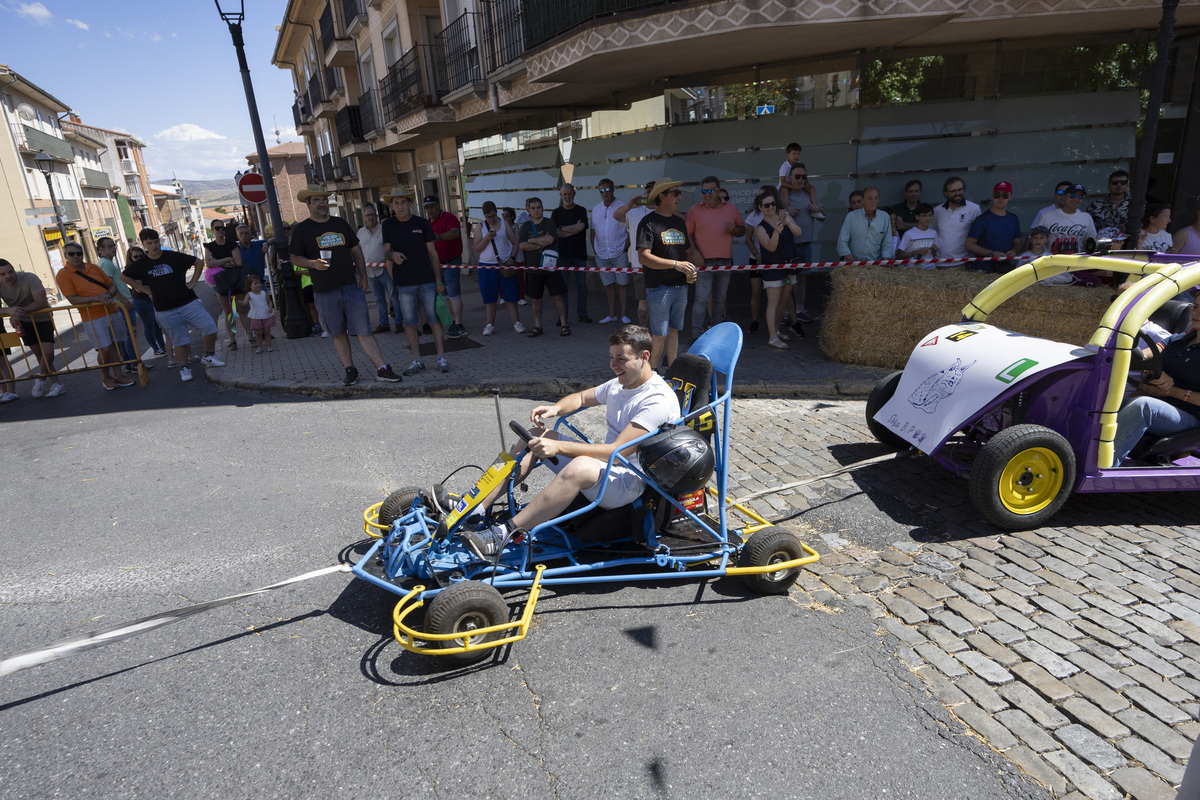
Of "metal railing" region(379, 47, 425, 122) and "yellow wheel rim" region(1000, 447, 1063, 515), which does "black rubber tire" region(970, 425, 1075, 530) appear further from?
"metal railing" region(379, 47, 425, 122)

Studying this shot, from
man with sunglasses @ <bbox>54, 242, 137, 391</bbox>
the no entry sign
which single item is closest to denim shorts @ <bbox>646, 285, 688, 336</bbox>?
man with sunglasses @ <bbox>54, 242, 137, 391</bbox>

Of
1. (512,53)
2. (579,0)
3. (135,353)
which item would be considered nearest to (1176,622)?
(579,0)

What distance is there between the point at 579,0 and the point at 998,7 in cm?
517

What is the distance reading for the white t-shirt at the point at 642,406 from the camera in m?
3.47

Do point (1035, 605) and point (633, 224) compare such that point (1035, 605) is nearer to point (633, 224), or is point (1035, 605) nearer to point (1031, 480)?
point (1031, 480)

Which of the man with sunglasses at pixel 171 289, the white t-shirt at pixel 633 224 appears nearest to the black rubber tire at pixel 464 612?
the white t-shirt at pixel 633 224

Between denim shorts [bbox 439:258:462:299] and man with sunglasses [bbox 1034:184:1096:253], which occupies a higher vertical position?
man with sunglasses [bbox 1034:184:1096:253]

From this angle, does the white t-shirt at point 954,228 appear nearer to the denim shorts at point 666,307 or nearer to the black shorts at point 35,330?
the denim shorts at point 666,307

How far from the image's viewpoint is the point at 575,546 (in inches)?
141

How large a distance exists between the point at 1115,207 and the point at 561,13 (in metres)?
7.92

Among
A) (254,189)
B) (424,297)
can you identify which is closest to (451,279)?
(424,297)

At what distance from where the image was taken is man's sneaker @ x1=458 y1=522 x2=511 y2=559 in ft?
10.9

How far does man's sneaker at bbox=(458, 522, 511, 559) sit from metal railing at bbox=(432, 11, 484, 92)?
11867mm

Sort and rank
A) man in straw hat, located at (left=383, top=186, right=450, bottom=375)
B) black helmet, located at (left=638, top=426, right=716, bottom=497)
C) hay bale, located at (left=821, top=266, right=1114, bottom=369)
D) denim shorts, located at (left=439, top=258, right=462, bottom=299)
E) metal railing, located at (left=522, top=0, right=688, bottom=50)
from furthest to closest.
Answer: denim shorts, located at (left=439, top=258, right=462, bottom=299) → metal railing, located at (left=522, top=0, right=688, bottom=50) → man in straw hat, located at (left=383, top=186, right=450, bottom=375) → hay bale, located at (left=821, top=266, right=1114, bottom=369) → black helmet, located at (left=638, top=426, right=716, bottom=497)
